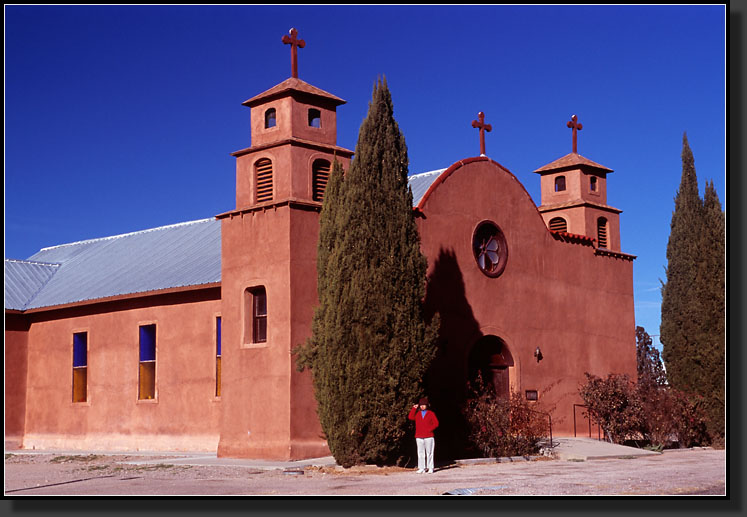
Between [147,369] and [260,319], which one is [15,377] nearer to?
[147,369]

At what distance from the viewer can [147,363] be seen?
2409cm

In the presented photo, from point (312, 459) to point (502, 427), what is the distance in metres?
3.70

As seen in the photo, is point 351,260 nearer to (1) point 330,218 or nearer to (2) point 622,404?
(1) point 330,218

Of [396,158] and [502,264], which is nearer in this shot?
[396,158]

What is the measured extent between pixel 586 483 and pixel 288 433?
670 centimetres

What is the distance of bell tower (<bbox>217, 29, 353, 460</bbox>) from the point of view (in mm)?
19266

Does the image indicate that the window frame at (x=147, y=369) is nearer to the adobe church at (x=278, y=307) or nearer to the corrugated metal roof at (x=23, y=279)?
the adobe church at (x=278, y=307)

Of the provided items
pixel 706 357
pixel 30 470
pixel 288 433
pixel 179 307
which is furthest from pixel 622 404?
pixel 30 470

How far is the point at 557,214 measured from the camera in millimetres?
27109

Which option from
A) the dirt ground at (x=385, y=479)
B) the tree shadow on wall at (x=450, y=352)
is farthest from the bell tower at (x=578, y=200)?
the dirt ground at (x=385, y=479)

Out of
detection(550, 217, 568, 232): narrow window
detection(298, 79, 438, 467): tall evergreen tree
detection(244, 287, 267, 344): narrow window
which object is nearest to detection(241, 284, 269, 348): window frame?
detection(244, 287, 267, 344): narrow window

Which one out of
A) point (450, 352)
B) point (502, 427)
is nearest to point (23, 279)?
point (450, 352)

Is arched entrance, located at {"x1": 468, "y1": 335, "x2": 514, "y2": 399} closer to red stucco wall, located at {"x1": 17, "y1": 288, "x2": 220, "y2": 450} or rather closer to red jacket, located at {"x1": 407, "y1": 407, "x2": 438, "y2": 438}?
red jacket, located at {"x1": 407, "y1": 407, "x2": 438, "y2": 438}

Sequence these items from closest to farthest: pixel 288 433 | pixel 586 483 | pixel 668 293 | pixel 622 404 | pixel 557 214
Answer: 1. pixel 586 483
2. pixel 288 433
3. pixel 622 404
4. pixel 668 293
5. pixel 557 214
